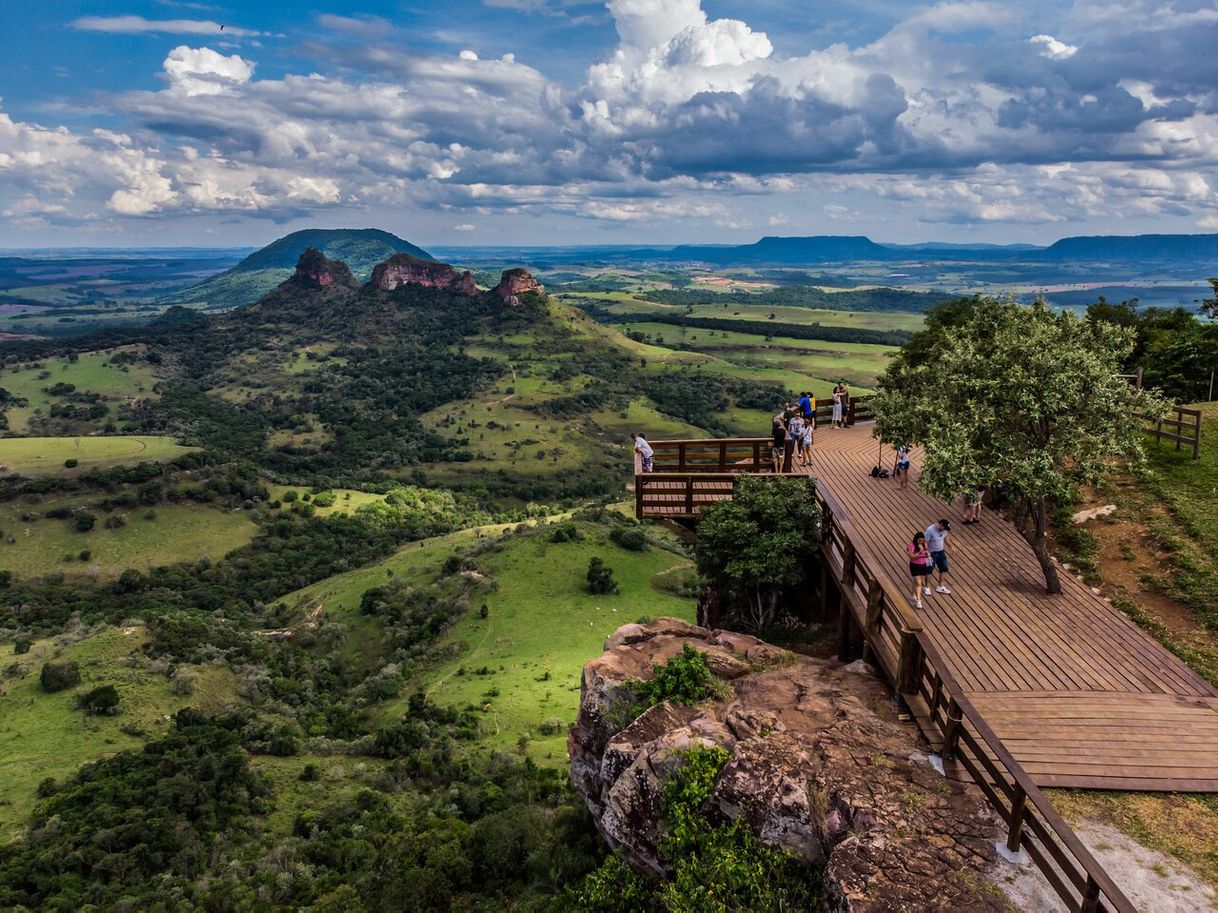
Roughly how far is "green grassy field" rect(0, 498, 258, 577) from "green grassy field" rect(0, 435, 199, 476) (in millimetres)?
10453

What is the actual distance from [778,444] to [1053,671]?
425 inches

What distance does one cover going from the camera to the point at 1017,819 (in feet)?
26.6

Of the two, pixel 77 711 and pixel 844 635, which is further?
pixel 77 711

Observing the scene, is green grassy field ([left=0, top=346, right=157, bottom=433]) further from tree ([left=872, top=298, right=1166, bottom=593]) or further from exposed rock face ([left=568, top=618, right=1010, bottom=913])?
tree ([left=872, top=298, right=1166, bottom=593])

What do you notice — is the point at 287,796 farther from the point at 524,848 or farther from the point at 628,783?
the point at 628,783

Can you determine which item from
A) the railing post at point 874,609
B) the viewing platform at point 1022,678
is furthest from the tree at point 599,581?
the railing post at point 874,609

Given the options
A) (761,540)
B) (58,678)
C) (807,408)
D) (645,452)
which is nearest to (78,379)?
(58,678)

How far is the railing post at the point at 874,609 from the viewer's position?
489 inches

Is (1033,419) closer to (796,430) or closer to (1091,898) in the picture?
(796,430)

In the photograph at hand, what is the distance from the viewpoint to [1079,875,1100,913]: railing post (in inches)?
263

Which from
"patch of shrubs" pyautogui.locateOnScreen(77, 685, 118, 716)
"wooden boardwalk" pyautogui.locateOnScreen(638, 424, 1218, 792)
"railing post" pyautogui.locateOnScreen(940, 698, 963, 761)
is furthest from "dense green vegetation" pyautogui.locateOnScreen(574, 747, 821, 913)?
"patch of shrubs" pyautogui.locateOnScreen(77, 685, 118, 716)

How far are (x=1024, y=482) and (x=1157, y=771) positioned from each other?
5.79 metres

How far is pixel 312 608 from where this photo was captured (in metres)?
70.3

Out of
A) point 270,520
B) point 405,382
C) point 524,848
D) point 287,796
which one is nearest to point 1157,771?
point 524,848
